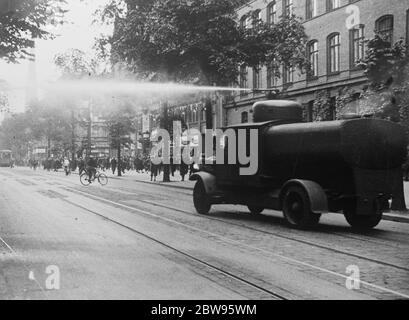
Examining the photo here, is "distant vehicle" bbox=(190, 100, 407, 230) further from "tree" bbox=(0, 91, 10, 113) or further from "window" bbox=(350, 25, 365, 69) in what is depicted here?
"tree" bbox=(0, 91, 10, 113)

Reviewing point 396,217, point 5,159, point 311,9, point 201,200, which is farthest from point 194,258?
point 5,159

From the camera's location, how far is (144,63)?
26.1 metres

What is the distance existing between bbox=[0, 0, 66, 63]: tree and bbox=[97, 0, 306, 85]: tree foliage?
1031cm

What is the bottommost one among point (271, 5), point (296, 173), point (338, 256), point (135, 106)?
point (338, 256)

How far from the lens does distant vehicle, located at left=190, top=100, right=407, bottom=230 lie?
11008mm

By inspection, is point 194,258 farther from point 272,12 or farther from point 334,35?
point 272,12

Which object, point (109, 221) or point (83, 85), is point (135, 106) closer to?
point (83, 85)

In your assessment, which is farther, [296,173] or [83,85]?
[83,85]

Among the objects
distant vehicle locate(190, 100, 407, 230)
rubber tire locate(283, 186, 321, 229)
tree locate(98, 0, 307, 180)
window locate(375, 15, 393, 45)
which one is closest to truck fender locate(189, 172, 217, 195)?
distant vehicle locate(190, 100, 407, 230)

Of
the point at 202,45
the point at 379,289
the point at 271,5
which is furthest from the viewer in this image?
the point at 271,5

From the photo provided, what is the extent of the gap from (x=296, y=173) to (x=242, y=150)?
1.71 metres

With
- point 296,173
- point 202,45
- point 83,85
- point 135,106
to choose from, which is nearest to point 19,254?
point 296,173

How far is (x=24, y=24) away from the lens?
→ 13055 millimetres

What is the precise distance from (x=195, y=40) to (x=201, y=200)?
37.2 feet
